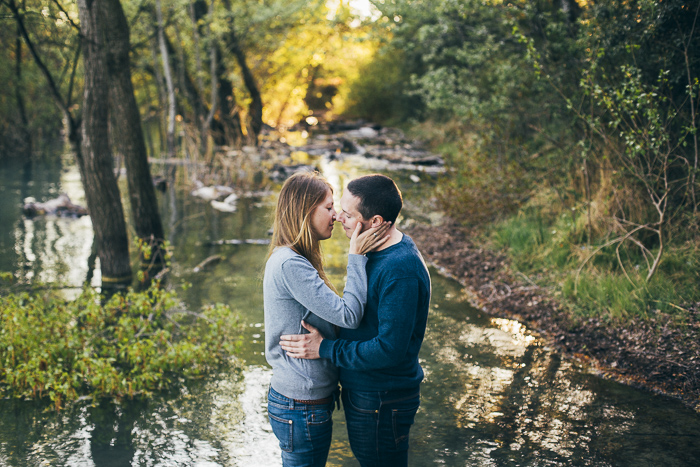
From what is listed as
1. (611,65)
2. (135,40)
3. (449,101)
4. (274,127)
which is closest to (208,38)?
(135,40)

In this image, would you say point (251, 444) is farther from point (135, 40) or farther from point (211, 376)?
point (135, 40)

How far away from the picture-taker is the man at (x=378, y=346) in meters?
2.43

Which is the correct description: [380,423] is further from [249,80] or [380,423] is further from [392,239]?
[249,80]

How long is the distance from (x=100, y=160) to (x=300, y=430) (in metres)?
6.41

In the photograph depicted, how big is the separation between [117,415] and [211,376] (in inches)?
39.4

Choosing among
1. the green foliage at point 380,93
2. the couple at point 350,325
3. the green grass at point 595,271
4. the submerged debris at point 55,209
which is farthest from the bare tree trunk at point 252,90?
the couple at point 350,325

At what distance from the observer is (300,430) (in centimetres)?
255

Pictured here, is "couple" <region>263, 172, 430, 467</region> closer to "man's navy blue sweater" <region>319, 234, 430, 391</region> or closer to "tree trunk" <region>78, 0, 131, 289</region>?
"man's navy blue sweater" <region>319, 234, 430, 391</region>

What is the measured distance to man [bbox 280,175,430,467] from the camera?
2.43 meters

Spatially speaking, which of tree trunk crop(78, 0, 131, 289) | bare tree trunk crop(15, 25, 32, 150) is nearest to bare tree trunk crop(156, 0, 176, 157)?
tree trunk crop(78, 0, 131, 289)

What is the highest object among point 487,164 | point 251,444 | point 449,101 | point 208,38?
point 208,38

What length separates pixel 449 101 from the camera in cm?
1227

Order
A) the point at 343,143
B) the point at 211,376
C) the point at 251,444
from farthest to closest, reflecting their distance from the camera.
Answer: the point at 343,143, the point at 211,376, the point at 251,444

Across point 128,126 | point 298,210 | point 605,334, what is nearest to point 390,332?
point 298,210
